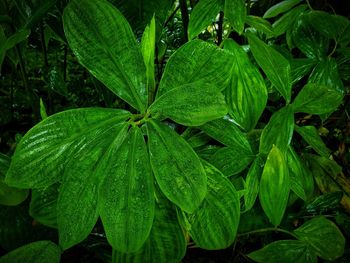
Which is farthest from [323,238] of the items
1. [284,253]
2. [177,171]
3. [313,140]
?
[177,171]

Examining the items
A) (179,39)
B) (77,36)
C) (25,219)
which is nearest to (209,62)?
(77,36)

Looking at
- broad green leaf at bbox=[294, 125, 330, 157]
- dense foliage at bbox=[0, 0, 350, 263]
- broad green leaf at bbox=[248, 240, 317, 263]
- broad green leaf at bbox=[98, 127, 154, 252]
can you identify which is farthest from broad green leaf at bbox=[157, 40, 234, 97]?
broad green leaf at bbox=[248, 240, 317, 263]

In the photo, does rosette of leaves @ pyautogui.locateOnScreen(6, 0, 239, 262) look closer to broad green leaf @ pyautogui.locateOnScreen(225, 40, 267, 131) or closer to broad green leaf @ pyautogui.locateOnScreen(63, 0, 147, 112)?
broad green leaf @ pyautogui.locateOnScreen(63, 0, 147, 112)

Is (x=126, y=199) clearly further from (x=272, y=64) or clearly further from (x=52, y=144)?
(x=272, y=64)

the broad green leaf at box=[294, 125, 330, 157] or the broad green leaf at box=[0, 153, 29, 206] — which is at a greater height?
the broad green leaf at box=[0, 153, 29, 206]

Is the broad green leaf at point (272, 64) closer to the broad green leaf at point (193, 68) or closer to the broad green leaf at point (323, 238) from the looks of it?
the broad green leaf at point (193, 68)

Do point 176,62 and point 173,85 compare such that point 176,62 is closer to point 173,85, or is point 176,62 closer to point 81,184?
point 173,85
